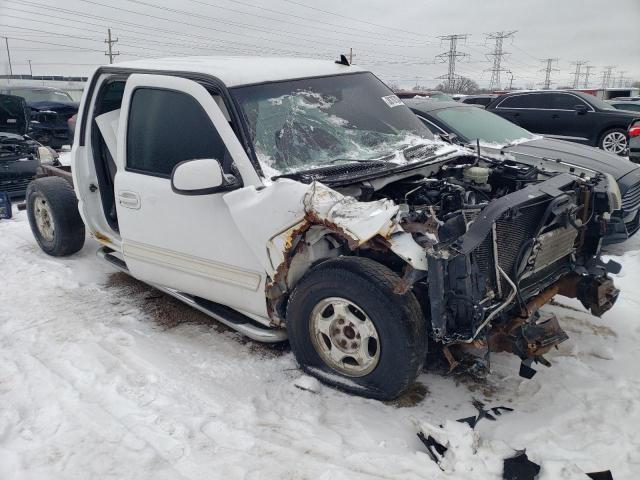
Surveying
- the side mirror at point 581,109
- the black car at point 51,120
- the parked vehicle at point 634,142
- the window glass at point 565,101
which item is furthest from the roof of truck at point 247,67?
the black car at point 51,120

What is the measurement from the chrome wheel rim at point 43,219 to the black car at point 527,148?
174 inches

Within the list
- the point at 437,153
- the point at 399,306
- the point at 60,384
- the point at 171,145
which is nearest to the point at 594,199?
the point at 437,153

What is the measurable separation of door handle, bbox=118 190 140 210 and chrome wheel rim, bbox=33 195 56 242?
2.08m

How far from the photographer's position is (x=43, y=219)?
580cm

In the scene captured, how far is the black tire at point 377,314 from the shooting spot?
109 inches

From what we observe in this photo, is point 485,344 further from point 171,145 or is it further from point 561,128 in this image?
point 561,128

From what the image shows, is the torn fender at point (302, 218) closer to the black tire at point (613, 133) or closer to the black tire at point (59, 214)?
the black tire at point (59, 214)

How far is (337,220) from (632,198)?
458 cm

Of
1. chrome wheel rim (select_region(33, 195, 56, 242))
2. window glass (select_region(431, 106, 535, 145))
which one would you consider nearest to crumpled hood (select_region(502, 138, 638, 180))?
window glass (select_region(431, 106, 535, 145))

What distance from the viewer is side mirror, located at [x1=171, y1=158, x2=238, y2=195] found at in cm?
310

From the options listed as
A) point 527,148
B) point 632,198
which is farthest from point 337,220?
point 527,148

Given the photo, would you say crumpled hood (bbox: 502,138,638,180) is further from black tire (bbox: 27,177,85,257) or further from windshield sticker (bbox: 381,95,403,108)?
black tire (bbox: 27,177,85,257)

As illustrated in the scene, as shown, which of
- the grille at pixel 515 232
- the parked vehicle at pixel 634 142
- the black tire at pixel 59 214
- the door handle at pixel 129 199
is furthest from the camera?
the parked vehicle at pixel 634 142

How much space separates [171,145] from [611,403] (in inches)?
128
